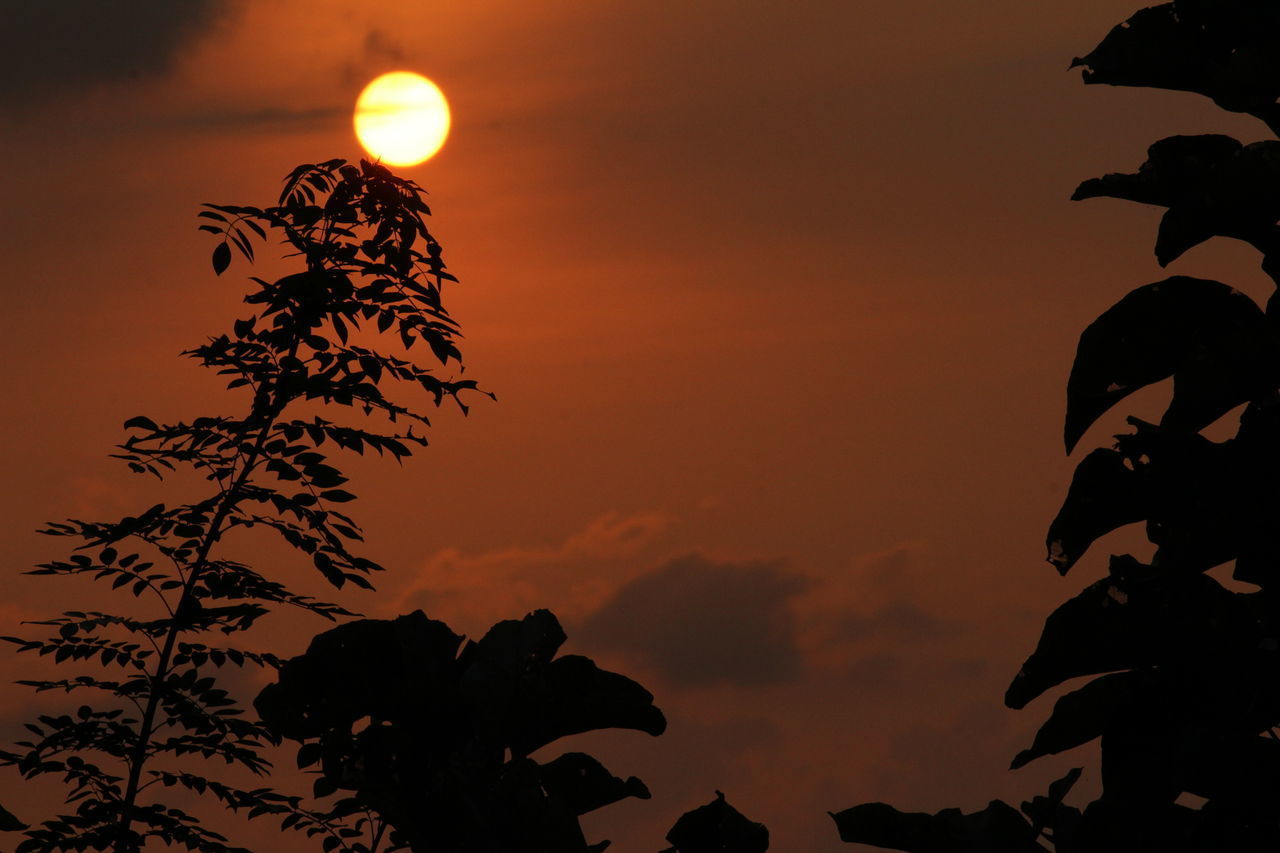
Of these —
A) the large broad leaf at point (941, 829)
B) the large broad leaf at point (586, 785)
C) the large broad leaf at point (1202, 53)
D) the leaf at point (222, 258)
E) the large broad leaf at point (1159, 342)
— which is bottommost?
the large broad leaf at point (941, 829)

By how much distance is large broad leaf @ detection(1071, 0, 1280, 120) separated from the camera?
164 inches

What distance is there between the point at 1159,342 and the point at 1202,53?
3.20ft

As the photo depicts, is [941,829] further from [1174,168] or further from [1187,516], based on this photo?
[1174,168]

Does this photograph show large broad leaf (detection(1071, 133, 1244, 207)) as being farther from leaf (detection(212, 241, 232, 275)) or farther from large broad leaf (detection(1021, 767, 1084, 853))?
leaf (detection(212, 241, 232, 275))

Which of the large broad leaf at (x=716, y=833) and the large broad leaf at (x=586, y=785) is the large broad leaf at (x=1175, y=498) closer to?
the large broad leaf at (x=716, y=833)

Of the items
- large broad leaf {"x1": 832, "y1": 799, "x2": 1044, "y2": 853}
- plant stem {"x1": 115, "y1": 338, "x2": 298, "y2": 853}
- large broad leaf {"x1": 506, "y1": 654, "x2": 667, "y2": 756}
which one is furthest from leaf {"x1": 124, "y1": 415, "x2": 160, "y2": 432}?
large broad leaf {"x1": 832, "y1": 799, "x2": 1044, "y2": 853}

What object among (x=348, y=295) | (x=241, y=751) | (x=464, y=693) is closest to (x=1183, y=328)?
(x=464, y=693)

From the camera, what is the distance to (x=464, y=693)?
17.1ft

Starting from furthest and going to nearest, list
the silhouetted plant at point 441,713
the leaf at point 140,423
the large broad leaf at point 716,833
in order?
the leaf at point 140,423 < the silhouetted plant at point 441,713 < the large broad leaf at point 716,833

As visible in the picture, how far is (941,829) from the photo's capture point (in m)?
4.79

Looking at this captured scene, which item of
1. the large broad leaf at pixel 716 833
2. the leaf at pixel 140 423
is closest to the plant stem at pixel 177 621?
the leaf at pixel 140 423

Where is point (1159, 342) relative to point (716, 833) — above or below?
above

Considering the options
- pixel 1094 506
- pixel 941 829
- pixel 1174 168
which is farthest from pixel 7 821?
pixel 1174 168

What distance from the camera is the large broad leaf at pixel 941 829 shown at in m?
4.67
